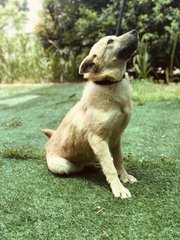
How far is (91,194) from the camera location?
250cm

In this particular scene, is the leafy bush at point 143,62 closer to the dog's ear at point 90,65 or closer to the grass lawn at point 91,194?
the grass lawn at point 91,194

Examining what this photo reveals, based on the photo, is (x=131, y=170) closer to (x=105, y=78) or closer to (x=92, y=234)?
(x=105, y=78)

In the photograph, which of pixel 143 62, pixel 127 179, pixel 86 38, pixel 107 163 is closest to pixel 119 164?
pixel 127 179

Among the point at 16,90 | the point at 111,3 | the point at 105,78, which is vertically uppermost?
the point at 111,3

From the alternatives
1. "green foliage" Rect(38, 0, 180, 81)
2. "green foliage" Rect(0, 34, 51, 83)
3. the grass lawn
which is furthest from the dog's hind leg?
"green foliage" Rect(0, 34, 51, 83)

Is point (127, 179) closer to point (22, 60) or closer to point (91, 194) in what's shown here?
point (91, 194)

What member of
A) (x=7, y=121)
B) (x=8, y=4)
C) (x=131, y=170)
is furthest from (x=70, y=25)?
(x=131, y=170)

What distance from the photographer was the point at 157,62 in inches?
333

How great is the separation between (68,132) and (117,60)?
0.62 metres

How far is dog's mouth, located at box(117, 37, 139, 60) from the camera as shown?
2.58 metres

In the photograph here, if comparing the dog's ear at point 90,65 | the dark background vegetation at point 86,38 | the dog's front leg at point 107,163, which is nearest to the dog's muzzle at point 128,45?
the dog's ear at point 90,65

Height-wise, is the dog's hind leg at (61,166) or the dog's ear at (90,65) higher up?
the dog's ear at (90,65)

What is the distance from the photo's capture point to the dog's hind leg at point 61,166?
9.20ft

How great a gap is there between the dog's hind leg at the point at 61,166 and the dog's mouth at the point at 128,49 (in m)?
0.84
